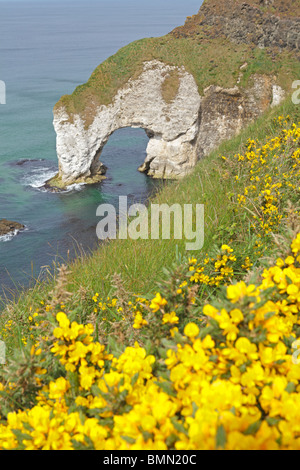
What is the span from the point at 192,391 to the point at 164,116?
1393 inches

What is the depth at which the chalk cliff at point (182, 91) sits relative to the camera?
1348 inches

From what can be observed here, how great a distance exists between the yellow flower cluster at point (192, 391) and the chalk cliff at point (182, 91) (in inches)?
1321

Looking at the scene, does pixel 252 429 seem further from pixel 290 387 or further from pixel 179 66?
pixel 179 66

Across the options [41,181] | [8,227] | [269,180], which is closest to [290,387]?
[269,180]

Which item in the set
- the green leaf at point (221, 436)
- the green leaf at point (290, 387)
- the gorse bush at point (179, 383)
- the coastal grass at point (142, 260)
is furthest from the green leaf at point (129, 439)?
the coastal grass at point (142, 260)

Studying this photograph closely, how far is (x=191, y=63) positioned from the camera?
116ft

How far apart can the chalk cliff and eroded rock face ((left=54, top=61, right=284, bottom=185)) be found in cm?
8

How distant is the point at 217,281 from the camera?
416 cm

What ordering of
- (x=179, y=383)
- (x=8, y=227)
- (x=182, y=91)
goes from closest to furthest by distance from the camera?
1. (x=179, y=383)
2. (x=8, y=227)
3. (x=182, y=91)

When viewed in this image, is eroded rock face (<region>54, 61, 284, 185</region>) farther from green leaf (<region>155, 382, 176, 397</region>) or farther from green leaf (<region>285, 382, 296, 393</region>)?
green leaf (<region>285, 382, 296, 393</region>)

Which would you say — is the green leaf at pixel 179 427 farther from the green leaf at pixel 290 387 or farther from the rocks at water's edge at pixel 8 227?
the rocks at water's edge at pixel 8 227

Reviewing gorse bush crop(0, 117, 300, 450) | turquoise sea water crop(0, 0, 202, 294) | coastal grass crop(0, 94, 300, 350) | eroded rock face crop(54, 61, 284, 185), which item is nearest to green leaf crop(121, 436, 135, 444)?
gorse bush crop(0, 117, 300, 450)
